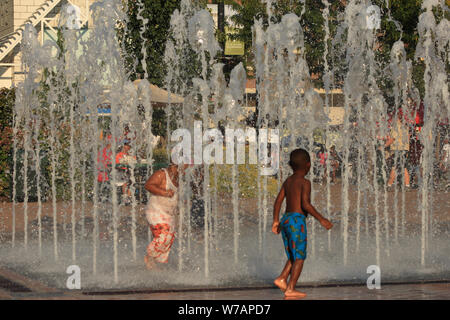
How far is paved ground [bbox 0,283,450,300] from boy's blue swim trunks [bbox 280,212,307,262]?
1.25ft

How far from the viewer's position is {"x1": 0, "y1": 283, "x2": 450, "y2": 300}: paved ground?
7406mm

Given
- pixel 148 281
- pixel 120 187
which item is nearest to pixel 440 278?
pixel 148 281

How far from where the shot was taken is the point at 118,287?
26.7ft

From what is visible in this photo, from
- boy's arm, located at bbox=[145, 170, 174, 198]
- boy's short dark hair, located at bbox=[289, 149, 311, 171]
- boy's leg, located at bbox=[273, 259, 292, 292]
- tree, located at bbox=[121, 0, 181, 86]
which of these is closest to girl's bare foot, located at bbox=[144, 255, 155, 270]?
boy's arm, located at bbox=[145, 170, 174, 198]

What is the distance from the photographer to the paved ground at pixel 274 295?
7.41m

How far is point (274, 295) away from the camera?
7.55 m

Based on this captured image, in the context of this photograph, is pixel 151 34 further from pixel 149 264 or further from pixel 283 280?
pixel 283 280

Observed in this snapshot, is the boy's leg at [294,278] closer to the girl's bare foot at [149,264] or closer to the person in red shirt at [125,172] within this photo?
the girl's bare foot at [149,264]

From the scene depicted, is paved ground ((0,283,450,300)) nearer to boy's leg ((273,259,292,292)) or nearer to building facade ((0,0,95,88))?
boy's leg ((273,259,292,292))

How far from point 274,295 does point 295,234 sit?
628 millimetres

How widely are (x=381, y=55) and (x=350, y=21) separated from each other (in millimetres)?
16573

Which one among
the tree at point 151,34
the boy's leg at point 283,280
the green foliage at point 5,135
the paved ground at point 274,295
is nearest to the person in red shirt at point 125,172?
the green foliage at point 5,135

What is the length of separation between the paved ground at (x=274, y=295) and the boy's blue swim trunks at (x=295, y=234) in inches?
15.1

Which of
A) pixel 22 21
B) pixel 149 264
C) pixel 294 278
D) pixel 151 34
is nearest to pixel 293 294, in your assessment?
pixel 294 278
